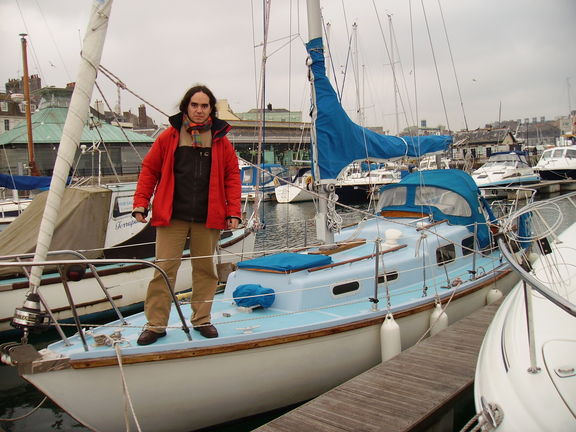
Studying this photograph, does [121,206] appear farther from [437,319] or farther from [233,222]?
[437,319]

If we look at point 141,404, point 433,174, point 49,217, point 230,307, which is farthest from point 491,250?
point 49,217

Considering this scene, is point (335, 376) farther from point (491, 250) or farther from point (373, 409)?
point (491, 250)

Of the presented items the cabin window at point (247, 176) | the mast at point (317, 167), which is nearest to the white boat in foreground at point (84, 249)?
the mast at point (317, 167)

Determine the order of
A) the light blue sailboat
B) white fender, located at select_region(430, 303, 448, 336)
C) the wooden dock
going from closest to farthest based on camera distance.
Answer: the wooden dock < the light blue sailboat < white fender, located at select_region(430, 303, 448, 336)

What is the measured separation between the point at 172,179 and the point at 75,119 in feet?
3.26

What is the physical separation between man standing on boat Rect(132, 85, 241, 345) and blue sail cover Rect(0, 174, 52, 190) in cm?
1330

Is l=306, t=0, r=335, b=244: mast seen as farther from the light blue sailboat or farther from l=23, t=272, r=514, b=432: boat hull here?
l=23, t=272, r=514, b=432: boat hull

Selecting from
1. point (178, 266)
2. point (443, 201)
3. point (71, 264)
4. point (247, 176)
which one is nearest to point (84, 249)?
point (178, 266)

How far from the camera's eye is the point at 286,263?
625cm

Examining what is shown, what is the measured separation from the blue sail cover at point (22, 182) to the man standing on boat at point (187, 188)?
43.6ft

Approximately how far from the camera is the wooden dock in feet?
13.9

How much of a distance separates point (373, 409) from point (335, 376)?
1.27 meters

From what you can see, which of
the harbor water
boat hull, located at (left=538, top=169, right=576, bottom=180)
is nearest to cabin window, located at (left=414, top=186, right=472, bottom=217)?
the harbor water

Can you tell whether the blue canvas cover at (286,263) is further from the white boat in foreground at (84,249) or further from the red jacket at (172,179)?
the white boat in foreground at (84,249)
